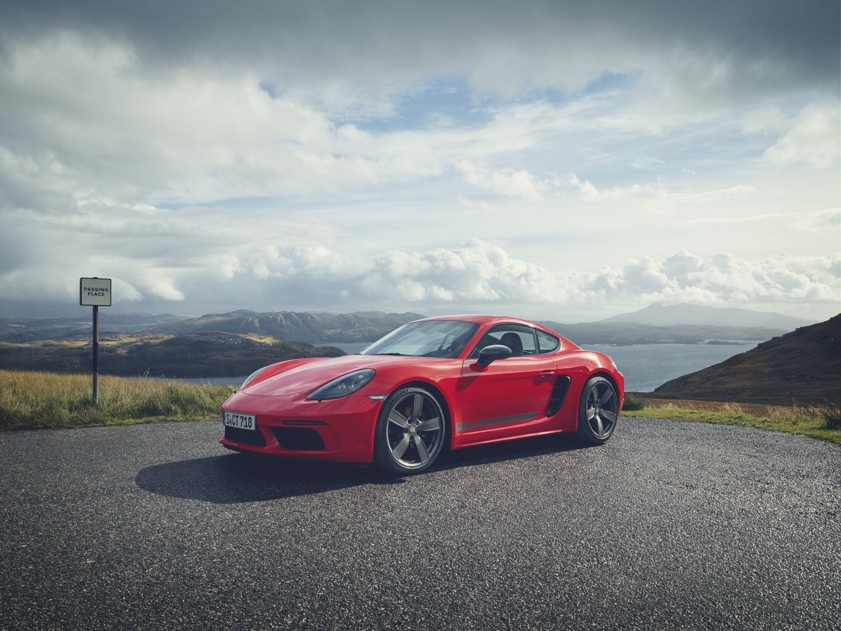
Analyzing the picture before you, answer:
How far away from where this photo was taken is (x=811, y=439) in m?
8.13

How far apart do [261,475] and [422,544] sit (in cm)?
228

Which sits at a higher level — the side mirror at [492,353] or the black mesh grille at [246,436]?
the side mirror at [492,353]

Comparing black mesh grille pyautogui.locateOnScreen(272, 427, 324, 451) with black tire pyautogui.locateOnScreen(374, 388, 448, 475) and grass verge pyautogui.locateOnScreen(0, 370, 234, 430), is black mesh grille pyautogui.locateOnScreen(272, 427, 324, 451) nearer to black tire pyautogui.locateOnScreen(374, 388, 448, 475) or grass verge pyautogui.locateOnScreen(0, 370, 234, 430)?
black tire pyautogui.locateOnScreen(374, 388, 448, 475)

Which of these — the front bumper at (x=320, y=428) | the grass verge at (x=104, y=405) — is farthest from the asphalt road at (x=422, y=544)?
the grass verge at (x=104, y=405)

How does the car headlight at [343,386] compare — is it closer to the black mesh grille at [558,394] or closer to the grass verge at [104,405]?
the black mesh grille at [558,394]

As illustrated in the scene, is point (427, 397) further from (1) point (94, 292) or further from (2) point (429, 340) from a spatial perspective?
(1) point (94, 292)

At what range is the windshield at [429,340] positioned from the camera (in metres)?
6.16

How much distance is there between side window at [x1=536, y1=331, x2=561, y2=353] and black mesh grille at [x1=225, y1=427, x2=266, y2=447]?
316cm

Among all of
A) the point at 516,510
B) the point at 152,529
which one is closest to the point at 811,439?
the point at 516,510

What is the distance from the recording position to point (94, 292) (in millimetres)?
11016

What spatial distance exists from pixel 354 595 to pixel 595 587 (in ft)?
3.87

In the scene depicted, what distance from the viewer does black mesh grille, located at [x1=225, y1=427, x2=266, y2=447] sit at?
207 inches

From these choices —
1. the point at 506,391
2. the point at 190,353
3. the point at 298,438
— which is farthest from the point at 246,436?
the point at 190,353

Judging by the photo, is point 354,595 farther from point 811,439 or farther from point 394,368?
point 811,439
